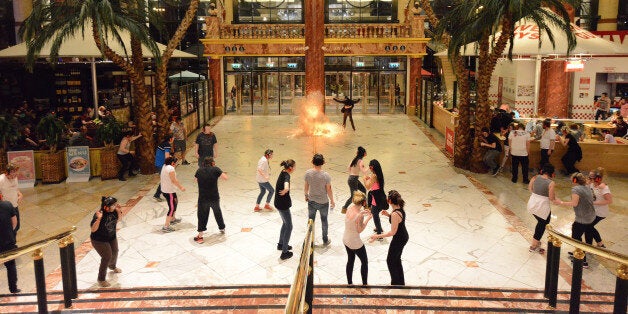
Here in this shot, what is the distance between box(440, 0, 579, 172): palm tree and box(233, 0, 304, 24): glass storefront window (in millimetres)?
14531

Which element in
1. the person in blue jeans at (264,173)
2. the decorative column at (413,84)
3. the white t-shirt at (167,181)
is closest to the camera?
the white t-shirt at (167,181)

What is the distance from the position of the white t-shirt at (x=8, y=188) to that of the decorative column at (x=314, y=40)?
12505mm

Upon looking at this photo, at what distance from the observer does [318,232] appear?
31.2 ft

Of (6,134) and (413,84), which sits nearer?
(6,134)

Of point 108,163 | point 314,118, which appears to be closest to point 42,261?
point 108,163

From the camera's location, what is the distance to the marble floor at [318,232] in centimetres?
770

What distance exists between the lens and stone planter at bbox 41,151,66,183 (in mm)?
12875

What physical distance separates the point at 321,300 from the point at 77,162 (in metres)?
9.60

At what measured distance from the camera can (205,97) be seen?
77.1 feet

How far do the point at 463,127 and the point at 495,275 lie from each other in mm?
7080

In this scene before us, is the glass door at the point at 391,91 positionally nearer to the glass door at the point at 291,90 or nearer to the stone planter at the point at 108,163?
the glass door at the point at 291,90

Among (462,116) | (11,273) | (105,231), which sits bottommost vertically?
(11,273)

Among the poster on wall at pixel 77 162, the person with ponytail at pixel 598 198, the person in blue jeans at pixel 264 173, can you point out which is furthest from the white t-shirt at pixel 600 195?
the poster on wall at pixel 77 162

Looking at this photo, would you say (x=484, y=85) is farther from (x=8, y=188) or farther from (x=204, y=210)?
(x=8, y=188)
